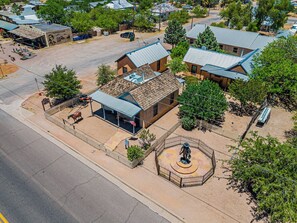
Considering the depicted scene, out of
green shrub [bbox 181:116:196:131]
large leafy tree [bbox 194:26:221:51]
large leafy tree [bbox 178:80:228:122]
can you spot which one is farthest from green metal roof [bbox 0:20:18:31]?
green shrub [bbox 181:116:196:131]

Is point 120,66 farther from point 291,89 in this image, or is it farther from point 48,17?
point 48,17

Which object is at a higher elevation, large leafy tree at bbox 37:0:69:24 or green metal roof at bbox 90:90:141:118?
large leafy tree at bbox 37:0:69:24

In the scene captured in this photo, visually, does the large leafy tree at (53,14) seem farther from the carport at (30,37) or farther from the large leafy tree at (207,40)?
the large leafy tree at (207,40)

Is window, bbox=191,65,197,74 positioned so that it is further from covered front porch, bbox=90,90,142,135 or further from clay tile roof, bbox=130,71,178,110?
covered front porch, bbox=90,90,142,135

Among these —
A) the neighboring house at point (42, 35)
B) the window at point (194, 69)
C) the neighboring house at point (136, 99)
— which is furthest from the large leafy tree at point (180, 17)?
the neighboring house at point (136, 99)

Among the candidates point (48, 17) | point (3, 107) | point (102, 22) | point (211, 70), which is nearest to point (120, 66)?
point (211, 70)

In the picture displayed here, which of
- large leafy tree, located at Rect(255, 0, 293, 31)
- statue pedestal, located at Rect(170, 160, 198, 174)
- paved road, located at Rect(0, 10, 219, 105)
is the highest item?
large leafy tree, located at Rect(255, 0, 293, 31)
